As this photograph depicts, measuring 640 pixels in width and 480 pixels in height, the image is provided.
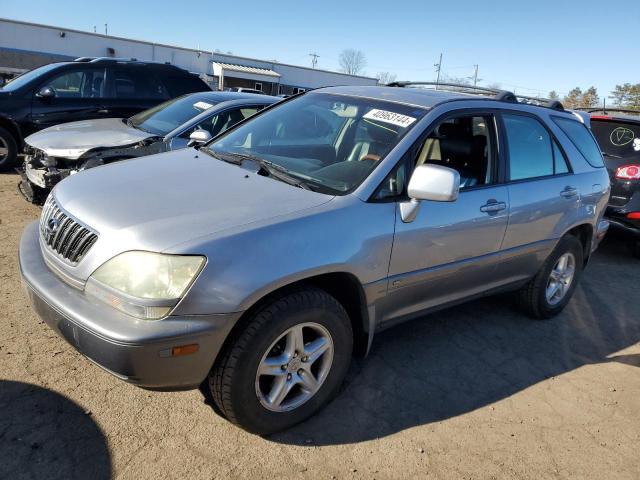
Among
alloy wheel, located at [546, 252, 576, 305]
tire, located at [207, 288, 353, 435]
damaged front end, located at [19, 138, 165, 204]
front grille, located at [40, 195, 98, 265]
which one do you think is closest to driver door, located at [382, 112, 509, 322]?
tire, located at [207, 288, 353, 435]

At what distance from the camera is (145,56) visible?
36969mm

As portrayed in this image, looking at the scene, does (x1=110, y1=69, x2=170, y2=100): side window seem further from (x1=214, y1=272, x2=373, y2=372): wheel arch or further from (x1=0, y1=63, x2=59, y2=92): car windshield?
(x1=214, y1=272, x2=373, y2=372): wheel arch

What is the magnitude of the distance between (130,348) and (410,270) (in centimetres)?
158

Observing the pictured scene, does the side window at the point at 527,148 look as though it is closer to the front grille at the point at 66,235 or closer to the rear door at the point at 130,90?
the front grille at the point at 66,235

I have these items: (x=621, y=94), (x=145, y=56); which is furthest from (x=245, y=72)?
(x=621, y=94)

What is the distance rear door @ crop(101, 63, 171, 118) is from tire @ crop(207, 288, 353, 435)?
22.0 feet

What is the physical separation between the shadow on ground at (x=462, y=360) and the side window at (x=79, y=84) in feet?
21.3

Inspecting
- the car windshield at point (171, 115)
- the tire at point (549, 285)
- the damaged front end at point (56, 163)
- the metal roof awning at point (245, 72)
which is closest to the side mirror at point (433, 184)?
the tire at point (549, 285)

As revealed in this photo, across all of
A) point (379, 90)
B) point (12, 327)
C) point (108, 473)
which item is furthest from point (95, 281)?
point (379, 90)

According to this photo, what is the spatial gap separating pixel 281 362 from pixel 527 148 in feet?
8.29

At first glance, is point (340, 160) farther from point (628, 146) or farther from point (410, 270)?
point (628, 146)

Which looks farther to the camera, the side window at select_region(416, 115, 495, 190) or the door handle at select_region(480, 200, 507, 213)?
the side window at select_region(416, 115, 495, 190)

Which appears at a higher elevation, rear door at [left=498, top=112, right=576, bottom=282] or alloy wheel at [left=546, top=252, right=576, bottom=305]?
rear door at [left=498, top=112, right=576, bottom=282]

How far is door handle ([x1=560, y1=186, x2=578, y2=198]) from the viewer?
3.92 meters
